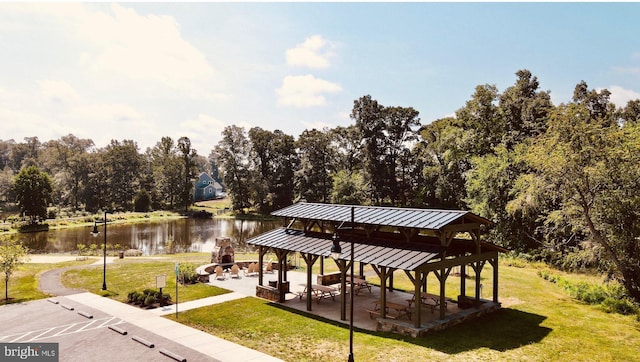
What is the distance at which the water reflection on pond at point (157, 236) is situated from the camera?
45.2 meters

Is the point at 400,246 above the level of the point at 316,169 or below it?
below

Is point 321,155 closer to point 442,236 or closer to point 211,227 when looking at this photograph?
point 211,227

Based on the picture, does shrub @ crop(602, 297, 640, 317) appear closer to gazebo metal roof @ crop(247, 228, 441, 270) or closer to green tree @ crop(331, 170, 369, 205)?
gazebo metal roof @ crop(247, 228, 441, 270)

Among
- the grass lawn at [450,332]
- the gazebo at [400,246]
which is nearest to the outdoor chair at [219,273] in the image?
the grass lawn at [450,332]

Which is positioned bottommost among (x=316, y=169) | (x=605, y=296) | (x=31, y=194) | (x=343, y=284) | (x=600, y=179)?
(x=605, y=296)

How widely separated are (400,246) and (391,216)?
1810 millimetres

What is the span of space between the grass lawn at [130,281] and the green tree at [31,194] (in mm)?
37396

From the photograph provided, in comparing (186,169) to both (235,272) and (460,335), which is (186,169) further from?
(460,335)

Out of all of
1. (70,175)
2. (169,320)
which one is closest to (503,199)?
(169,320)

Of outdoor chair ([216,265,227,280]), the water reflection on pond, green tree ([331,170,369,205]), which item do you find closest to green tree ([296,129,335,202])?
green tree ([331,170,369,205])

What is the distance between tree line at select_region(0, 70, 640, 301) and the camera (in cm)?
2212

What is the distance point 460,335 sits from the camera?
53.6ft

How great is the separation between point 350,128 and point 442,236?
5297 cm

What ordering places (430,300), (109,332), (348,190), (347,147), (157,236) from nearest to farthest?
(109,332)
(430,300)
(157,236)
(348,190)
(347,147)
